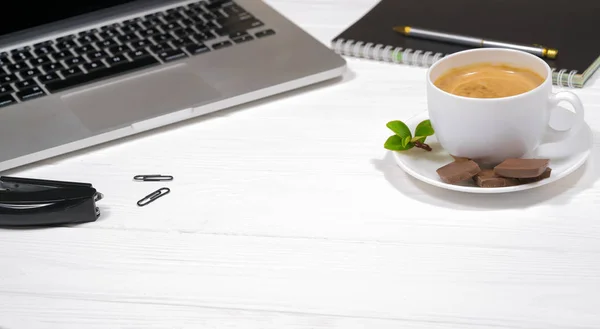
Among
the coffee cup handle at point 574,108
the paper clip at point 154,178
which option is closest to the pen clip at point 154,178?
the paper clip at point 154,178

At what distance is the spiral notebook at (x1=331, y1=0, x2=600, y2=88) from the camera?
102cm

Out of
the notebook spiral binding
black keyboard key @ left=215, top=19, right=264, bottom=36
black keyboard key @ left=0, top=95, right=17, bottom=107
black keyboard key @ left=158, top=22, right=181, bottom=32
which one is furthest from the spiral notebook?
black keyboard key @ left=0, top=95, right=17, bottom=107

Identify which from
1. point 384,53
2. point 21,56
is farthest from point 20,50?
point 384,53

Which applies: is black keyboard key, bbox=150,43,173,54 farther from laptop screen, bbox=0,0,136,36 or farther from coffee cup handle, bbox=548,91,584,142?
coffee cup handle, bbox=548,91,584,142

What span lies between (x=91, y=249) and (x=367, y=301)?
28 centimetres

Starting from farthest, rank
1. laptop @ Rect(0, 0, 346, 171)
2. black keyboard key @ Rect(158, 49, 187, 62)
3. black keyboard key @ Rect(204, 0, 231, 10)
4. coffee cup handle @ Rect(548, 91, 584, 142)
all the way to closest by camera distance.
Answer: black keyboard key @ Rect(204, 0, 231, 10)
black keyboard key @ Rect(158, 49, 187, 62)
laptop @ Rect(0, 0, 346, 171)
coffee cup handle @ Rect(548, 91, 584, 142)

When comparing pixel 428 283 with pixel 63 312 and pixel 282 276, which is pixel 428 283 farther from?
pixel 63 312

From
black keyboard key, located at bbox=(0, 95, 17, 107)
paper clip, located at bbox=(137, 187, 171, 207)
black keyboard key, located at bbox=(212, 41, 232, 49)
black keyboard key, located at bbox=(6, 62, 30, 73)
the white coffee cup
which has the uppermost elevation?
the white coffee cup

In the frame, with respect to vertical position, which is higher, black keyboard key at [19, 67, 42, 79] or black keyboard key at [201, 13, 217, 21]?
black keyboard key at [201, 13, 217, 21]

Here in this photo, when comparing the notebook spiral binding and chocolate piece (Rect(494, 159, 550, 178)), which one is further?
the notebook spiral binding

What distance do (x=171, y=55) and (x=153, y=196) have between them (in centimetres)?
27

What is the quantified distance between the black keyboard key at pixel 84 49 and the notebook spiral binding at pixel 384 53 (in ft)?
1.05

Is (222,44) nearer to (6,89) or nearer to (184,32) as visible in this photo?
(184,32)

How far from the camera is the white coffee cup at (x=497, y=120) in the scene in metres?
0.77
